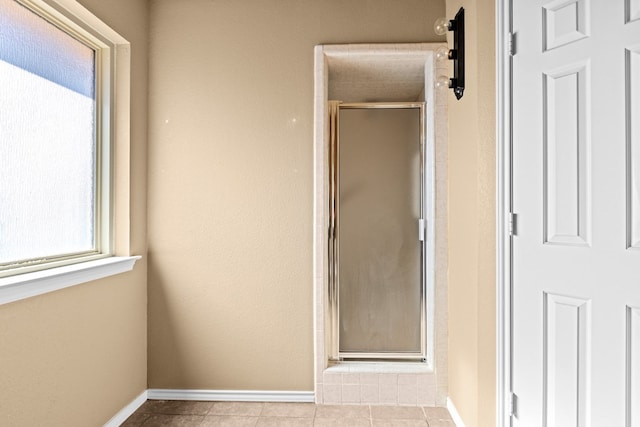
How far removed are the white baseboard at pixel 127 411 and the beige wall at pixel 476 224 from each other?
1.87 meters

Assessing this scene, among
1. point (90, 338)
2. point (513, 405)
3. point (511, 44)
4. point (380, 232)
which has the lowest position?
point (513, 405)

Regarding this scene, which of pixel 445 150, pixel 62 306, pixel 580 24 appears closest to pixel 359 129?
pixel 445 150

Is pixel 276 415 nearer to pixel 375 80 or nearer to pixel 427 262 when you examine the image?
pixel 427 262

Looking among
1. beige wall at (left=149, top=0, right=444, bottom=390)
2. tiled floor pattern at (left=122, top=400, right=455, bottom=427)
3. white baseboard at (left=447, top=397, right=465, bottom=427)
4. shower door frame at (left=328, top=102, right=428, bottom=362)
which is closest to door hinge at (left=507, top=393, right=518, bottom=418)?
white baseboard at (left=447, top=397, right=465, bottom=427)

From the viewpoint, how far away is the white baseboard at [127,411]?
91.0 inches

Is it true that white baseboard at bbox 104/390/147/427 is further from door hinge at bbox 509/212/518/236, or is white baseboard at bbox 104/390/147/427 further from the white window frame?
door hinge at bbox 509/212/518/236

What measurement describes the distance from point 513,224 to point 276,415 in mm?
1702

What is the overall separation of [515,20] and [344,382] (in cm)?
213

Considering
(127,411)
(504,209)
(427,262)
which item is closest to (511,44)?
(504,209)

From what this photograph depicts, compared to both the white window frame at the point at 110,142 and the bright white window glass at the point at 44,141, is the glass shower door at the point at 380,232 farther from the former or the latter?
the bright white window glass at the point at 44,141

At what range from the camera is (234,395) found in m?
2.68

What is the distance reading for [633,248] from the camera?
4.53 ft

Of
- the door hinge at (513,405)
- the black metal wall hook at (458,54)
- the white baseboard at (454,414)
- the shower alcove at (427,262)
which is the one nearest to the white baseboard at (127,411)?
the shower alcove at (427,262)

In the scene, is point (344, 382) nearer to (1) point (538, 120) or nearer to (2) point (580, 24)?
(1) point (538, 120)
